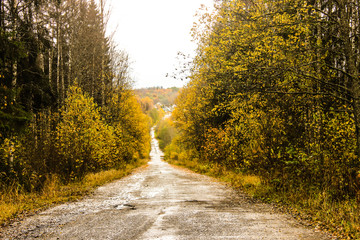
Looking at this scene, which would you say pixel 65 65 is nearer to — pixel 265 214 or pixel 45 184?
pixel 45 184

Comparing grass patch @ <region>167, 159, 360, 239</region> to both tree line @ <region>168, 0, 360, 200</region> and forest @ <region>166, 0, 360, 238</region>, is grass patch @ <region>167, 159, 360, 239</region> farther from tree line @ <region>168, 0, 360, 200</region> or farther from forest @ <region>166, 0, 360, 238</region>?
tree line @ <region>168, 0, 360, 200</region>

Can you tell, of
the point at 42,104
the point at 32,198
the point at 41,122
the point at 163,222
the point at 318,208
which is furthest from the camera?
the point at 42,104

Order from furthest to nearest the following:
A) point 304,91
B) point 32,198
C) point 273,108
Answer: point 273,108 → point 32,198 → point 304,91

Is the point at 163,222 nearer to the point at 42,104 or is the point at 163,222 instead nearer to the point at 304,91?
the point at 304,91

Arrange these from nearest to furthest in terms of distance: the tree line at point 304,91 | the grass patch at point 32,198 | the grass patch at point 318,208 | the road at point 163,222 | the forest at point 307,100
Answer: the road at point 163,222
the grass patch at point 318,208
the forest at point 307,100
the tree line at point 304,91
the grass patch at point 32,198

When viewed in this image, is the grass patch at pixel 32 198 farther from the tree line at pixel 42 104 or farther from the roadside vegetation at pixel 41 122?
the tree line at pixel 42 104

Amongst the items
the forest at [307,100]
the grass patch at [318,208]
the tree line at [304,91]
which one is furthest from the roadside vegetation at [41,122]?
the grass patch at [318,208]

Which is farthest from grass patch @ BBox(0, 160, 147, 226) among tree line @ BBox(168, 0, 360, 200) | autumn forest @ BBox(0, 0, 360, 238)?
tree line @ BBox(168, 0, 360, 200)

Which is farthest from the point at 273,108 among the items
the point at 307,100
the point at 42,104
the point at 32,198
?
the point at 42,104

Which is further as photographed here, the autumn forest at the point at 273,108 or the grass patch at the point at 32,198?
the grass patch at the point at 32,198

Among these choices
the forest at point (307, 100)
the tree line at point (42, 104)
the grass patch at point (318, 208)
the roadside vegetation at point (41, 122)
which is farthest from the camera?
the tree line at point (42, 104)

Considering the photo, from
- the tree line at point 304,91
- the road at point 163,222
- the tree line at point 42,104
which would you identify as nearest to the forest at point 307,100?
the tree line at point 304,91

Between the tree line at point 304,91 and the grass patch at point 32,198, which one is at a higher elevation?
the tree line at point 304,91

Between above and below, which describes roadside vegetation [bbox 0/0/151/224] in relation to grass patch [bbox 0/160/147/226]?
above
